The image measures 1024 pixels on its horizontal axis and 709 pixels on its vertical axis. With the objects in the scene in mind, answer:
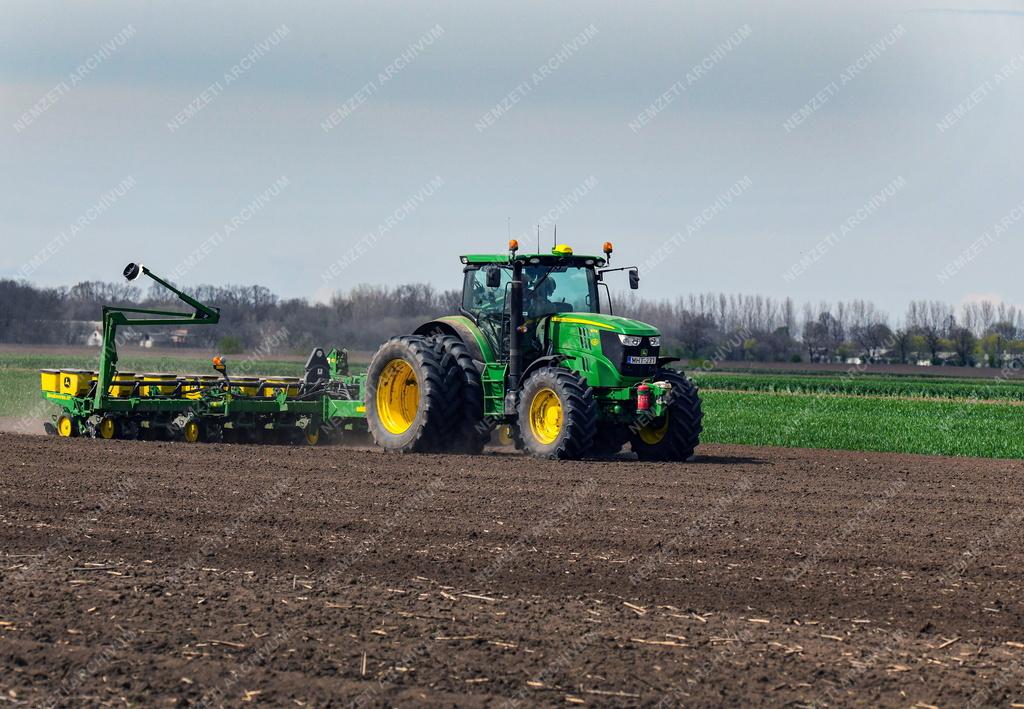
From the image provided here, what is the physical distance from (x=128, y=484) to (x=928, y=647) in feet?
25.8

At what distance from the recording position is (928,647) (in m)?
6.27

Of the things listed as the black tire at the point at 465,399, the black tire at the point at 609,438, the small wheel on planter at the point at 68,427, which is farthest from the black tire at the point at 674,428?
the small wheel on planter at the point at 68,427

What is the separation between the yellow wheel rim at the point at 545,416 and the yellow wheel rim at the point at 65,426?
256 inches

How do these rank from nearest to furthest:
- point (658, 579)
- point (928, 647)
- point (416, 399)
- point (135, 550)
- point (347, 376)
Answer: point (928, 647) → point (658, 579) → point (135, 550) → point (416, 399) → point (347, 376)

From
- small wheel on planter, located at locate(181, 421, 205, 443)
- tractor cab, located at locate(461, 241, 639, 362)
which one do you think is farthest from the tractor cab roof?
small wheel on planter, located at locate(181, 421, 205, 443)

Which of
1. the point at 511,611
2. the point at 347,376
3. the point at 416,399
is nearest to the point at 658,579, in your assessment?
the point at 511,611

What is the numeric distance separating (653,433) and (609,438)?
0.63 m

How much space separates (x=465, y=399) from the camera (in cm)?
1526

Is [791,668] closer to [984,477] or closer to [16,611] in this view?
[16,611]

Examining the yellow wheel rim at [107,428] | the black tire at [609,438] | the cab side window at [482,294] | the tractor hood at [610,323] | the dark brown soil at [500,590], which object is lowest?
the dark brown soil at [500,590]

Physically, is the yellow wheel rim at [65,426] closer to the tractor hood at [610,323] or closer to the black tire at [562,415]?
the black tire at [562,415]

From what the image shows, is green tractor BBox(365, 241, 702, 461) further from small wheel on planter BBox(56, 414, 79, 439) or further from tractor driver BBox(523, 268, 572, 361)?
small wheel on planter BBox(56, 414, 79, 439)

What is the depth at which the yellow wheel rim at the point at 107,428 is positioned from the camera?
1648 cm

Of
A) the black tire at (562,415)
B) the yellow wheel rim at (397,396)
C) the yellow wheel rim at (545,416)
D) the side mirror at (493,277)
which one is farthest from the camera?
the yellow wheel rim at (397,396)
